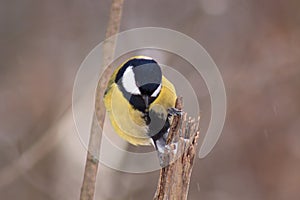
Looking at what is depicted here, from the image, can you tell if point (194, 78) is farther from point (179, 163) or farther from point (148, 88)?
point (179, 163)

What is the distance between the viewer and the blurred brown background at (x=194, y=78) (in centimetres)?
241

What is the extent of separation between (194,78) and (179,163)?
4.23 feet

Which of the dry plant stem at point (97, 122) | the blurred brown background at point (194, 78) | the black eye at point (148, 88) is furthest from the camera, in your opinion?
the blurred brown background at point (194, 78)

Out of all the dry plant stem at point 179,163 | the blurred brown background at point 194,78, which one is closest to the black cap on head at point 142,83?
the dry plant stem at point 179,163

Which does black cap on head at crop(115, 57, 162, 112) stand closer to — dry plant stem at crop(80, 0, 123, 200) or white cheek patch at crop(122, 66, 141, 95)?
white cheek patch at crop(122, 66, 141, 95)

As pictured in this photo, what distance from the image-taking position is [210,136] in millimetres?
2354

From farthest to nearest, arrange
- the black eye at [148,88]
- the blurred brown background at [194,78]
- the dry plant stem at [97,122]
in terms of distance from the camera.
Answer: the blurred brown background at [194,78] → the black eye at [148,88] → the dry plant stem at [97,122]

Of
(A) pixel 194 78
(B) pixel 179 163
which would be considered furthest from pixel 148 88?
(A) pixel 194 78

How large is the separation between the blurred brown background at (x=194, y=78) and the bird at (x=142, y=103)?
3.14 feet

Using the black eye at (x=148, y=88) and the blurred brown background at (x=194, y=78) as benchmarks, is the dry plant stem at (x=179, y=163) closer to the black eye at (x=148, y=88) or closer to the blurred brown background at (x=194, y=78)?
the black eye at (x=148, y=88)

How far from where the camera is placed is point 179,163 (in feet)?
3.66

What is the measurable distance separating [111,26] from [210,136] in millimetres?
1381

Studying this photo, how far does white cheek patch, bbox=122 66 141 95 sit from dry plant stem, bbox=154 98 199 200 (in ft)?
0.81

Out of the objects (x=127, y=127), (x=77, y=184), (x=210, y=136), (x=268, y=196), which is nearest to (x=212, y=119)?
(x=210, y=136)
